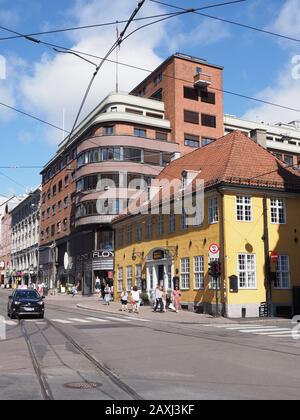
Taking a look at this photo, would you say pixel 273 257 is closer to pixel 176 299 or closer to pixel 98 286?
pixel 176 299

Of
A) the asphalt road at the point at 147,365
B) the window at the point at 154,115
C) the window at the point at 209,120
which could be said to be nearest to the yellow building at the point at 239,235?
the asphalt road at the point at 147,365

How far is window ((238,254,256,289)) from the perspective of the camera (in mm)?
28750

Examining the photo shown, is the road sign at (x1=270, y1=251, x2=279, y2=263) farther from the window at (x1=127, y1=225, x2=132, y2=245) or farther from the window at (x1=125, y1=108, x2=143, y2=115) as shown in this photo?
the window at (x1=125, y1=108, x2=143, y2=115)

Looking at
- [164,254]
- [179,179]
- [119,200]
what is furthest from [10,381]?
[119,200]

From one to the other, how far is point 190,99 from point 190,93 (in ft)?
2.65

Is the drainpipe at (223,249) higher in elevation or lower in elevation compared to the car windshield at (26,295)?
higher

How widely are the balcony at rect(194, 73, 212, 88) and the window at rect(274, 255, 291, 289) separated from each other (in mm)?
36058

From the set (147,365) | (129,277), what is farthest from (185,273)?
(147,365)

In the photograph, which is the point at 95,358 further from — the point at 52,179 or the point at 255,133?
the point at 52,179

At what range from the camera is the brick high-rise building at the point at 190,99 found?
2416 inches

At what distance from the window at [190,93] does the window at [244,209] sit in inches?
1380

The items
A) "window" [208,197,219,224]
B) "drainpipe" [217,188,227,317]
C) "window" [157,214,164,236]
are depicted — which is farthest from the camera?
"window" [157,214,164,236]

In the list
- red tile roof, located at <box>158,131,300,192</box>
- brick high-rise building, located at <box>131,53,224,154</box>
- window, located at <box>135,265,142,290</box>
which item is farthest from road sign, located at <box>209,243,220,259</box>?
brick high-rise building, located at <box>131,53,224,154</box>

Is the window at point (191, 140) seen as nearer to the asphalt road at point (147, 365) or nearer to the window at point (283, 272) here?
→ the window at point (283, 272)
